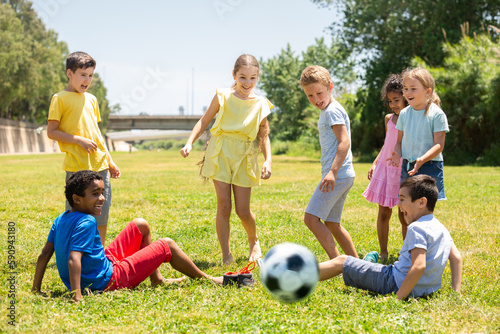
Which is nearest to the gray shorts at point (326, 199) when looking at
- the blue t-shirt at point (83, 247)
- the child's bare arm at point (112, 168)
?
the blue t-shirt at point (83, 247)

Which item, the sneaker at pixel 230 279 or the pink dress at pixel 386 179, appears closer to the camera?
the sneaker at pixel 230 279

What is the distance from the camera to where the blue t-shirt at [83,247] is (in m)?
3.76

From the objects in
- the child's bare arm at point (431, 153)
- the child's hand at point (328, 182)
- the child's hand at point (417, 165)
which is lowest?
the child's hand at point (328, 182)

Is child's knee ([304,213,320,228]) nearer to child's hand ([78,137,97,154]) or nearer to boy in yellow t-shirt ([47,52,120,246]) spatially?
boy in yellow t-shirt ([47,52,120,246])

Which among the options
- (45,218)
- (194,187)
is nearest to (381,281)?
(45,218)

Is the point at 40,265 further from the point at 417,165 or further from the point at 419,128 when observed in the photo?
the point at 419,128

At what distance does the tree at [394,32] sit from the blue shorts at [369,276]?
23857 mm

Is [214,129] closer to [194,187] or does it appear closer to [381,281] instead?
[381,281]

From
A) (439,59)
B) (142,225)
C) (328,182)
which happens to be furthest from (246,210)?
(439,59)

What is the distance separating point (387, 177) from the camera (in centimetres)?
550

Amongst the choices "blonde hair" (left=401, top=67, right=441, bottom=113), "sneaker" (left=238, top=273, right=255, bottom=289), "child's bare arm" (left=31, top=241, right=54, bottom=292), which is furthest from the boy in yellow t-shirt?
"blonde hair" (left=401, top=67, right=441, bottom=113)

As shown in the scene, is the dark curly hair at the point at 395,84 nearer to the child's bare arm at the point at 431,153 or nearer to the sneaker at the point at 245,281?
the child's bare arm at the point at 431,153

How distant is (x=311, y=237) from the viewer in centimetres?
645

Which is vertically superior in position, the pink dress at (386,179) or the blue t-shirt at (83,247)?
the pink dress at (386,179)
